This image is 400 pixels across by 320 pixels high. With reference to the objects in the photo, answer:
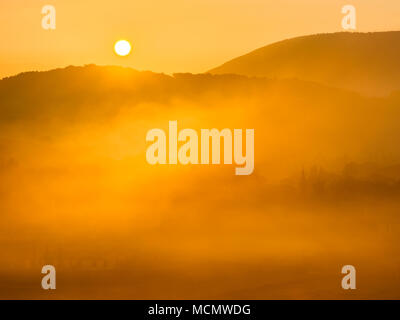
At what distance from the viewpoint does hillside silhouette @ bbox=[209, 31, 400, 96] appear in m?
3.63

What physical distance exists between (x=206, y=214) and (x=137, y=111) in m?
0.76

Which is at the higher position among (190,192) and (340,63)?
(340,63)

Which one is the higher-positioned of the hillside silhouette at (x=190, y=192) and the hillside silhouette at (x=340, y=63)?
the hillside silhouette at (x=340, y=63)

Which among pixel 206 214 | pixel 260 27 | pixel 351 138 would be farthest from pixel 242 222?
pixel 260 27

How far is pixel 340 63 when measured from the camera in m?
3.69

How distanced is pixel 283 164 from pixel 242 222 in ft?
1.43

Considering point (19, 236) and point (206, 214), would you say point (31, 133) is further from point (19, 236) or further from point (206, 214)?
point (206, 214)

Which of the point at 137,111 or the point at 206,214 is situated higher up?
the point at 137,111

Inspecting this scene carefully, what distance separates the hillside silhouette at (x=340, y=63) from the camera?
3.63 meters

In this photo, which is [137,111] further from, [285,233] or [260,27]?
[285,233]

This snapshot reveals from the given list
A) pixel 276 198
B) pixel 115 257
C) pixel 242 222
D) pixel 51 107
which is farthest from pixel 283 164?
pixel 51 107

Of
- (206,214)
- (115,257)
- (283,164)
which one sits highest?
(283,164)

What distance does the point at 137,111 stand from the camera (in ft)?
12.0

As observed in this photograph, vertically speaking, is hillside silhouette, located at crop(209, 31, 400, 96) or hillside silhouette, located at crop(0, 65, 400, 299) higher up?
hillside silhouette, located at crop(209, 31, 400, 96)
